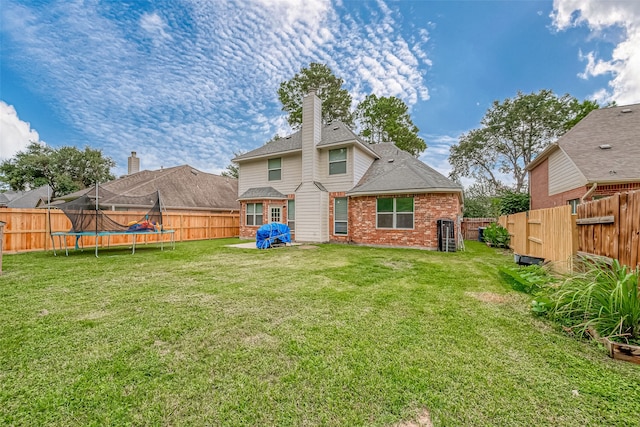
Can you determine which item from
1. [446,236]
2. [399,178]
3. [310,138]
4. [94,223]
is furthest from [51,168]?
[446,236]

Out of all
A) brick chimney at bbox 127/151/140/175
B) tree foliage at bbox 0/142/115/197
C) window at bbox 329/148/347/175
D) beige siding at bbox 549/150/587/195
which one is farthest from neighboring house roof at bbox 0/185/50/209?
beige siding at bbox 549/150/587/195

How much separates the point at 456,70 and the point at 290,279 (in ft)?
49.3

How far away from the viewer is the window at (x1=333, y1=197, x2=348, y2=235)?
12742 millimetres

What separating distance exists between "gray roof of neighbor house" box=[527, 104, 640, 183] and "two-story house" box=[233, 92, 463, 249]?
13.2ft

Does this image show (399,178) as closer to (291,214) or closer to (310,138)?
(310,138)

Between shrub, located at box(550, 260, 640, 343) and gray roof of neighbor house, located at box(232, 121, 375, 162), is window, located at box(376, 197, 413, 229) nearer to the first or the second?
gray roof of neighbor house, located at box(232, 121, 375, 162)

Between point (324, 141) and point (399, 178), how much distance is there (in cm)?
416

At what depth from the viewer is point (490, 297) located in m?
4.26

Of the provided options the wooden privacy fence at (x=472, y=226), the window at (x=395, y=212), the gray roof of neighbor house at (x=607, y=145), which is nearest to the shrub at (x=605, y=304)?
the gray roof of neighbor house at (x=607, y=145)

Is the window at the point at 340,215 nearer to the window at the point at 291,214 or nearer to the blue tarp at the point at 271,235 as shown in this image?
the window at the point at 291,214

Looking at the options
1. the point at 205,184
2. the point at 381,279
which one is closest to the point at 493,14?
the point at 381,279

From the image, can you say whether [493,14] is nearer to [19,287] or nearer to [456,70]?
[456,70]

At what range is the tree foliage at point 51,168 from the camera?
27047 millimetres

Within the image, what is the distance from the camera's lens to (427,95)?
627 inches
